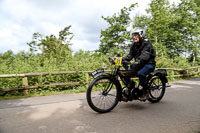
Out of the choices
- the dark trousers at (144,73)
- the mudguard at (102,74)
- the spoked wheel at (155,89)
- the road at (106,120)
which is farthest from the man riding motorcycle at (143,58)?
the road at (106,120)

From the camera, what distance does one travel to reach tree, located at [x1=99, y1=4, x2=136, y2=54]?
24.8 m

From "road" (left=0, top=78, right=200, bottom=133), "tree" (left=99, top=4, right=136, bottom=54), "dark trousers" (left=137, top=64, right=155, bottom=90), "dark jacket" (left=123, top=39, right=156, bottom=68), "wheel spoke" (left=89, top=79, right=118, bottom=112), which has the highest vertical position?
"tree" (left=99, top=4, right=136, bottom=54)

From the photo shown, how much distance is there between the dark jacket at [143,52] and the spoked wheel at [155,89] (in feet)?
2.48

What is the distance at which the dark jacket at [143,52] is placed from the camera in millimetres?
3932

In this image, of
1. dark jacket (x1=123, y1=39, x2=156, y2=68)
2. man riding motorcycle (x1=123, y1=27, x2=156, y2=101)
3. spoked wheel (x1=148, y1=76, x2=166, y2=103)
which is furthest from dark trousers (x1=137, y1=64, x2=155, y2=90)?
spoked wheel (x1=148, y1=76, x2=166, y2=103)

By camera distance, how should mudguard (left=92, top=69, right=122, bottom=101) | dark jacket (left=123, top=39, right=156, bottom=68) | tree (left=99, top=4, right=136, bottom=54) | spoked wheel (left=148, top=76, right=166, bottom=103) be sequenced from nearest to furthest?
1. mudguard (left=92, top=69, right=122, bottom=101)
2. dark jacket (left=123, top=39, right=156, bottom=68)
3. spoked wheel (left=148, top=76, right=166, bottom=103)
4. tree (left=99, top=4, right=136, bottom=54)

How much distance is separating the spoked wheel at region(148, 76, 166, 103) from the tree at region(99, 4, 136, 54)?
19.7 metres

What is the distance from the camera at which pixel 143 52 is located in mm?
3992

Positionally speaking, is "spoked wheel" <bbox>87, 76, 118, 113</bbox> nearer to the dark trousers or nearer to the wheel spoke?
the wheel spoke

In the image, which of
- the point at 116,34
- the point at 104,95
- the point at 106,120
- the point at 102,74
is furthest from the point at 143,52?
the point at 116,34

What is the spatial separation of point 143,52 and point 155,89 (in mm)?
1340

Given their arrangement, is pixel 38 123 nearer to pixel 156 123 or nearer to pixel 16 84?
pixel 156 123

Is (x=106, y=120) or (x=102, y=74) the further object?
(x=102, y=74)

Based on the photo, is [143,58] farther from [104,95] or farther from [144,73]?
[104,95]
